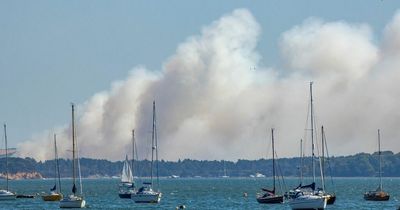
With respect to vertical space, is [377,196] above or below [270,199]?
below

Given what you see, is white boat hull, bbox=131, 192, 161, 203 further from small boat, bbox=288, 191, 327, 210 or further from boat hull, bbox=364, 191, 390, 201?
small boat, bbox=288, 191, 327, 210

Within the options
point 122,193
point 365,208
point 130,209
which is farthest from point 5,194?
point 365,208

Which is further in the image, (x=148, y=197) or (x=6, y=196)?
(x=6, y=196)

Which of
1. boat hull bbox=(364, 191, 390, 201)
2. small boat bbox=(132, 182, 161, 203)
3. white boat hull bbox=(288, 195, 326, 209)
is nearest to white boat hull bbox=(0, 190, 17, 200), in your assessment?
small boat bbox=(132, 182, 161, 203)

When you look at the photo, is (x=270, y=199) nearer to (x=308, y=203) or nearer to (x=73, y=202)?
(x=308, y=203)

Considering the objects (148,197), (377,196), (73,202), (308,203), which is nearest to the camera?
(308,203)

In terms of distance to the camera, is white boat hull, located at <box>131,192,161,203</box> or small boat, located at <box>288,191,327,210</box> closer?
small boat, located at <box>288,191,327,210</box>

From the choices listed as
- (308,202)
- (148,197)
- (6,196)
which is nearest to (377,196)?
(148,197)

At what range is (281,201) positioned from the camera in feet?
506

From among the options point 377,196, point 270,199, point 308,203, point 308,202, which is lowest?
point 377,196

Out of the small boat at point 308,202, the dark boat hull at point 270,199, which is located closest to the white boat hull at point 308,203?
the small boat at point 308,202

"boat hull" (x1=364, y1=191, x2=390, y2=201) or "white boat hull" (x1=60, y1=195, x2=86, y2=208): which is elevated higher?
"white boat hull" (x1=60, y1=195, x2=86, y2=208)

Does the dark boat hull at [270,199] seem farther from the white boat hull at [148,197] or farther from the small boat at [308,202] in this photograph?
the small boat at [308,202]

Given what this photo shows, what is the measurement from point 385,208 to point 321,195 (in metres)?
13.6
